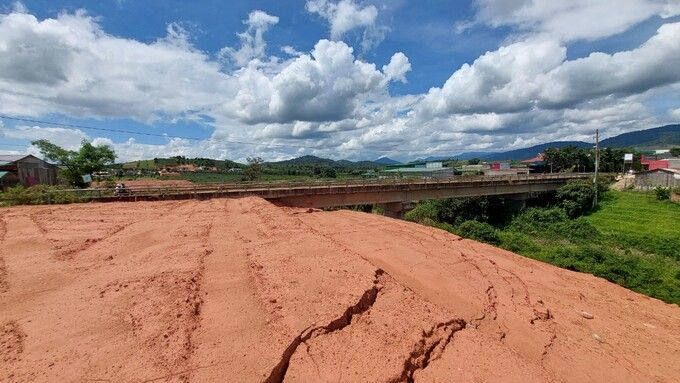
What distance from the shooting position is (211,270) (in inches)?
343

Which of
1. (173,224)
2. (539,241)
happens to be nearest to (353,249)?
(173,224)

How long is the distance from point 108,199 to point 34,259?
14.0 meters

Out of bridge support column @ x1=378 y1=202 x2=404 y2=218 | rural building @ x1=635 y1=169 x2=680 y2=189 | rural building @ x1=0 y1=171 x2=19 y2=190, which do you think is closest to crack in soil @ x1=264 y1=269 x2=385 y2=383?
bridge support column @ x1=378 y1=202 x2=404 y2=218

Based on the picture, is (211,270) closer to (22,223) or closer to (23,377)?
(23,377)

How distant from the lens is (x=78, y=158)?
44.1 meters

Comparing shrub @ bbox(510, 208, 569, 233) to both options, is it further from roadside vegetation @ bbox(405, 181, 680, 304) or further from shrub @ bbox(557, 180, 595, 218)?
shrub @ bbox(557, 180, 595, 218)

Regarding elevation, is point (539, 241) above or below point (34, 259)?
below

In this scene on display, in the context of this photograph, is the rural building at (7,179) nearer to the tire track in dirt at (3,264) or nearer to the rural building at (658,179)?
the tire track in dirt at (3,264)

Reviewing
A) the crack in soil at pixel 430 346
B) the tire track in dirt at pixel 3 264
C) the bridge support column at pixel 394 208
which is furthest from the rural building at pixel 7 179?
the crack in soil at pixel 430 346

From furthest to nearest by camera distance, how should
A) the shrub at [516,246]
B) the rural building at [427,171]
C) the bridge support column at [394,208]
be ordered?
the rural building at [427,171], the bridge support column at [394,208], the shrub at [516,246]

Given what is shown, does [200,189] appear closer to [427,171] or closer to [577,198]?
[577,198]

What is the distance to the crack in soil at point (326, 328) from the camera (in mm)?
5234

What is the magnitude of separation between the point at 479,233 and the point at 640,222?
19.2 metres

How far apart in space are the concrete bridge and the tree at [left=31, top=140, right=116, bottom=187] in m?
26.6
